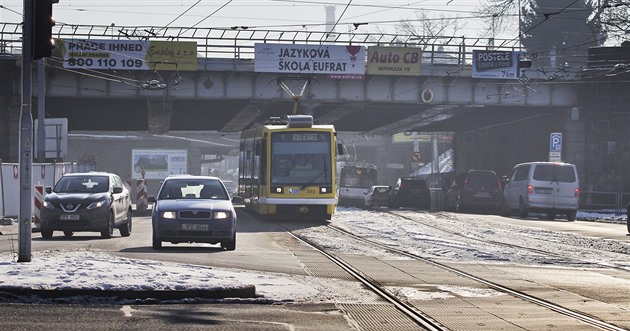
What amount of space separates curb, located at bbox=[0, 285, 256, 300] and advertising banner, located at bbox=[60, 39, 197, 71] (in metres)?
40.1

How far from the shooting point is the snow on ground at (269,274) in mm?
13133

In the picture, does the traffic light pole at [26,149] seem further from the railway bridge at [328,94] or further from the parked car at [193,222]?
the railway bridge at [328,94]

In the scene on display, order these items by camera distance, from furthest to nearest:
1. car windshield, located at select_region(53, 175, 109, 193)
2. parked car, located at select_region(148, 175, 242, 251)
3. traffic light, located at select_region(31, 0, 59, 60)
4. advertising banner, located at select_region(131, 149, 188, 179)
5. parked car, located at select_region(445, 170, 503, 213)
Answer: advertising banner, located at select_region(131, 149, 188, 179)
parked car, located at select_region(445, 170, 503, 213)
car windshield, located at select_region(53, 175, 109, 193)
parked car, located at select_region(148, 175, 242, 251)
traffic light, located at select_region(31, 0, 59, 60)

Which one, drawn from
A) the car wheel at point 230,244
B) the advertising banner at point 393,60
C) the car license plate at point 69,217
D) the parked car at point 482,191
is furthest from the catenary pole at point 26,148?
the advertising banner at point 393,60

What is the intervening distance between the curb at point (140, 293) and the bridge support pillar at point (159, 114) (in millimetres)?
43056

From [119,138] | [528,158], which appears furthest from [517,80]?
[119,138]

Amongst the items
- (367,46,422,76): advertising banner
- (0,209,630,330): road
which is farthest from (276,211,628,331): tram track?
(367,46,422,76): advertising banner

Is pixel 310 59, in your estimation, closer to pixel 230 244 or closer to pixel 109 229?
pixel 109 229

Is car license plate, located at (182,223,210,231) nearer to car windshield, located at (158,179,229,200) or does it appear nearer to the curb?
car windshield, located at (158,179,229,200)

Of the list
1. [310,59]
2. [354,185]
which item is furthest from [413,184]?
[354,185]

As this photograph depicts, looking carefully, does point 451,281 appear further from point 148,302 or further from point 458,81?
point 458,81

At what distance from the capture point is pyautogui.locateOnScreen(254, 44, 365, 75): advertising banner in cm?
5434

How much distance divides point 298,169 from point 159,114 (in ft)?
96.2

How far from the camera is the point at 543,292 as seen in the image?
47.8ft
